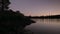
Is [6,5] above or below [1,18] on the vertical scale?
above

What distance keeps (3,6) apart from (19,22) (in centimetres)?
1076

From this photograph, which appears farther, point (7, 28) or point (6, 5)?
point (6, 5)

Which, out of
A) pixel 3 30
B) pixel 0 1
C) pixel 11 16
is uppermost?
pixel 0 1

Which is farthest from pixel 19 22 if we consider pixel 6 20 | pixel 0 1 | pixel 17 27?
pixel 0 1

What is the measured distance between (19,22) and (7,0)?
36.8 ft

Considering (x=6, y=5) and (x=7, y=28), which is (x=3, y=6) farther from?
(x=7, y=28)

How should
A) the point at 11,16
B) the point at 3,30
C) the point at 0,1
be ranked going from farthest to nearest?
the point at 0,1 → the point at 11,16 → the point at 3,30

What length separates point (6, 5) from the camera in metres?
40.7

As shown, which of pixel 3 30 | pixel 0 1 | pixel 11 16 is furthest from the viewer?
pixel 0 1

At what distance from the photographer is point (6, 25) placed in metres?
27.5

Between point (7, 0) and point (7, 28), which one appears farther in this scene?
point (7, 0)

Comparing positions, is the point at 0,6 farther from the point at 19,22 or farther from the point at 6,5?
the point at 19,22

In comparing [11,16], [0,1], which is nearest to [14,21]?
[11,16]

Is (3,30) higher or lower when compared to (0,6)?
lower
